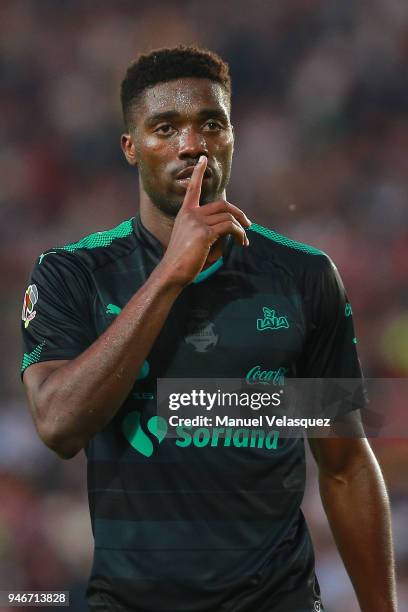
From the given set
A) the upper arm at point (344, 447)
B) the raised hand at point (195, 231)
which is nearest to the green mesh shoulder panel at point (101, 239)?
the raised hand at point (195, 231)

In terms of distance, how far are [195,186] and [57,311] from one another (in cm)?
43

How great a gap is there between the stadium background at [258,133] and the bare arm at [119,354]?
2554 millimetres

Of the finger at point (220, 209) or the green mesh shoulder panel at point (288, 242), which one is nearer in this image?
the finger at point (220, 209)

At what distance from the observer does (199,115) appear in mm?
2293

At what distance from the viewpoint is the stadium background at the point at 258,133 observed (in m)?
4.85

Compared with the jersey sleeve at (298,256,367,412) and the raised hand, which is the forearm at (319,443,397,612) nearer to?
the jersey sleeve at (298,256,367,412)

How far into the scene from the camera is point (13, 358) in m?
4.71

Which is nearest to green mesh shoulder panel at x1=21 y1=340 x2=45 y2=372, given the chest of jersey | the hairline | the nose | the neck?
the chest of jersey

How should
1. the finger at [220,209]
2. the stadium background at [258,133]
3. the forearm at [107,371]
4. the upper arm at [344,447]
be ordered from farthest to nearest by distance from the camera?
the stadium background at [258,133] < the upper arm at [344,447] < the finger at [220,209] < the forearm at [107,371]

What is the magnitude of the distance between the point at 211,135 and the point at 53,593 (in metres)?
2.57

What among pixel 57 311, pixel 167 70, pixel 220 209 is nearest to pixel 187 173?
pixel 220 209

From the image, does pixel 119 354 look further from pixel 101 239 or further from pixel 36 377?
pixel 101 239

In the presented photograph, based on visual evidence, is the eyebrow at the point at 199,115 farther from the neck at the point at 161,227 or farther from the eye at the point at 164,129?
the neck at the point at 161,227

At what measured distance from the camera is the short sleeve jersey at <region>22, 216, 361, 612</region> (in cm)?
210
